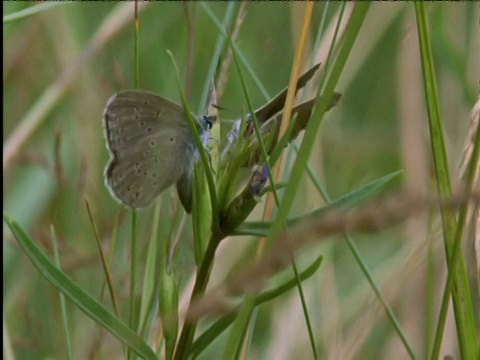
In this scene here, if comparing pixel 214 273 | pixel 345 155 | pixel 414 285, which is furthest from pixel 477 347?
pixel 345 155

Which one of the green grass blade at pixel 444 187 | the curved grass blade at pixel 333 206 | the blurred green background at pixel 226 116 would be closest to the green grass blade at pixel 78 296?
the curved grass blade at pixel 333 206

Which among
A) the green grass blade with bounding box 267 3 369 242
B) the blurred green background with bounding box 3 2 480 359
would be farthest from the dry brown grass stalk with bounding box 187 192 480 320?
the blurred green background with bounding box 3 2 480 359

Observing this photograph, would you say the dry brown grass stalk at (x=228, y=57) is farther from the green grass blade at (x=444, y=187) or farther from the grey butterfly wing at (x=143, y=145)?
the green grass blade at (x=444, y=187)

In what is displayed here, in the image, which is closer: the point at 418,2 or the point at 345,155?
the point at 418,2

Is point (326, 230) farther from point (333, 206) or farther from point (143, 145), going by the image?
point (143, 145)

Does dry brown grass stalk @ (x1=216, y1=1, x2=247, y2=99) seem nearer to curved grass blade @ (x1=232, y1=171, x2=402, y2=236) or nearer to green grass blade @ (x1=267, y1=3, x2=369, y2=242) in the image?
curved grass blade @ (x1=232, y1=171, x2=402, y2=236)

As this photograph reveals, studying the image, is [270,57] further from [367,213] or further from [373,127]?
[367,213]

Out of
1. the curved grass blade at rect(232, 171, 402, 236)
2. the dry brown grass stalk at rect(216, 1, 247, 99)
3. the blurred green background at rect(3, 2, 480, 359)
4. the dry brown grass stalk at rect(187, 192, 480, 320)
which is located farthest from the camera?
the blurred green background at rect(3, 2, 480, 359)
